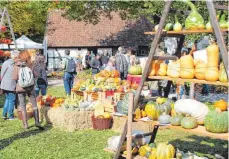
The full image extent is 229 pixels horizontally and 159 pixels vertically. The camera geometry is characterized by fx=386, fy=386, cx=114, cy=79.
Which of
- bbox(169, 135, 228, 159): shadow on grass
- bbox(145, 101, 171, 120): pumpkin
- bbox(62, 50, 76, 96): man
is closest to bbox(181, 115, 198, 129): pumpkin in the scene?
bbox(145, 101, 171, 120): pumpkin

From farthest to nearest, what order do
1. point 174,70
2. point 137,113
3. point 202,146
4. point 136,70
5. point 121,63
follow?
point 121,63, point 202,146, point 136,70, point 137,113, point 174,70

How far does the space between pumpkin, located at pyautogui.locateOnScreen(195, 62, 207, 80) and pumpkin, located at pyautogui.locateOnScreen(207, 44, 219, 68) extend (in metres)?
0.08

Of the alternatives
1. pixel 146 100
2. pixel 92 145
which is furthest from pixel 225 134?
pixel 92 145

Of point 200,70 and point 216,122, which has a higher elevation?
point 200,70

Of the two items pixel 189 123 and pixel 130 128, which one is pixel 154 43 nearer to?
pixel 189 123

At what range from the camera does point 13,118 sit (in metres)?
10.2

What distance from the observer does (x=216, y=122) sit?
455 centimetres

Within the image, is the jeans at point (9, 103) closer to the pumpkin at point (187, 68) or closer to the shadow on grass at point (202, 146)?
the shadow on grass at point (202, 146)

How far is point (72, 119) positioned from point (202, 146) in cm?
302

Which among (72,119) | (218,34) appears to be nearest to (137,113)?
(218,34)

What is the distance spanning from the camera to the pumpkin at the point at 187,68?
4770mm

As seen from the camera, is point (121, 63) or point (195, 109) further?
point (121, 63)

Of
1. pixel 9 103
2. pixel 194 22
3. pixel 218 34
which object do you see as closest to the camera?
pixel 218 34

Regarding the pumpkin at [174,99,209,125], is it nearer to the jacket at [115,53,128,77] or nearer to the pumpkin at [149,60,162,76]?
the pumpkin at [149,60,162,76]
